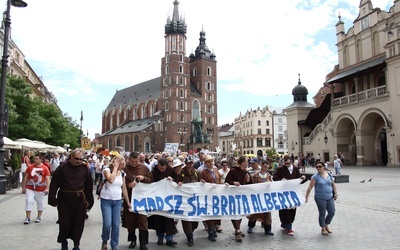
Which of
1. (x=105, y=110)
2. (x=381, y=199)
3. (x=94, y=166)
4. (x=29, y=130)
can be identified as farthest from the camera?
(x=105, y=110)

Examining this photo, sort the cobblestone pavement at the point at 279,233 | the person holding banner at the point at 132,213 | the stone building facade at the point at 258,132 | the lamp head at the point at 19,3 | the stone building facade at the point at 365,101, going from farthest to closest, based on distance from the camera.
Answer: the stone building facade at the point at 258,132, the stone building facade at the point at 365,101, the lamp head at the point at 19,3, the cobblestone pavement at the point at 279,233, the person holding banner at the point at 132,213

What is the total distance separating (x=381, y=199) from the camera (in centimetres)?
1262

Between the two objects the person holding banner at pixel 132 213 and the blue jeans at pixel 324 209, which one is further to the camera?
the blue jeans at pixel 324 209

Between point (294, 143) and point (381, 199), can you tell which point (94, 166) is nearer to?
point (381, 199)

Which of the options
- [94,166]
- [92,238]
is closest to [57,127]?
[94,166]

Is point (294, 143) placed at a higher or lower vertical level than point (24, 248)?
higher

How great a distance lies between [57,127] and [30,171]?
34654mm

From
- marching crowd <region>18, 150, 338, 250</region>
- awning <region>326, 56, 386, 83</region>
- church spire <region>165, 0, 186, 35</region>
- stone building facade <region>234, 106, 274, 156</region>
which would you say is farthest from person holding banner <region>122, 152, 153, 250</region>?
church spire <region>165, 0, 186, 35</region>

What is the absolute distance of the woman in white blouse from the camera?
6.34 m

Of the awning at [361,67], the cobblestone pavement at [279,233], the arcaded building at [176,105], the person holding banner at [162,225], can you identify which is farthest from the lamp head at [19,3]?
the arcaded building at [176,105]

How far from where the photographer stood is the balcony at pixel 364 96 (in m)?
31.6

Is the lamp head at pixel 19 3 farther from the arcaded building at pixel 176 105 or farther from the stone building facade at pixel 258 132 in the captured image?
the stone building facade at pixel 258 132

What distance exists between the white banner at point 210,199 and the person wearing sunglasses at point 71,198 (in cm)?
110

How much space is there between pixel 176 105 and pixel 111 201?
8613 centimetres
